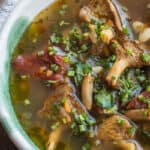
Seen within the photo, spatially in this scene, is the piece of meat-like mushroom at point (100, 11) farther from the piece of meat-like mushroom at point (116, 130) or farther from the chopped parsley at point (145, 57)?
the piece of meat-like mushroom at point (116, 130)

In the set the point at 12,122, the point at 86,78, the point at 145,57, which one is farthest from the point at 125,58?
the point at 12,122

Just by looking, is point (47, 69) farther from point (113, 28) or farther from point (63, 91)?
point (113, 28)

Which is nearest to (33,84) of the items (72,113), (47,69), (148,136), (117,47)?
(47,69)

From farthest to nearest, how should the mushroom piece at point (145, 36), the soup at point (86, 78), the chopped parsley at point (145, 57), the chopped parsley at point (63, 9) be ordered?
the chopped parsley at point (63, 9) → the mushroom piece at point (145, 36) → the chopped parsley at point (145, 57) → the soup at point (86, 78)

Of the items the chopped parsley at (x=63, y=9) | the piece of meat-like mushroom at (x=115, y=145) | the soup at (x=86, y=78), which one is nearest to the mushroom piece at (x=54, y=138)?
the soup at (x=86, y=78)

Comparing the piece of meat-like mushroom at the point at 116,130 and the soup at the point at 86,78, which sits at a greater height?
the soup at the point at 86,78

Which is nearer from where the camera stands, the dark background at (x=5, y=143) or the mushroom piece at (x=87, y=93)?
the mushroom piece at (x=87, y=93)

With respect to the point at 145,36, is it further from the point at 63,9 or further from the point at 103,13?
the point at 63,9
